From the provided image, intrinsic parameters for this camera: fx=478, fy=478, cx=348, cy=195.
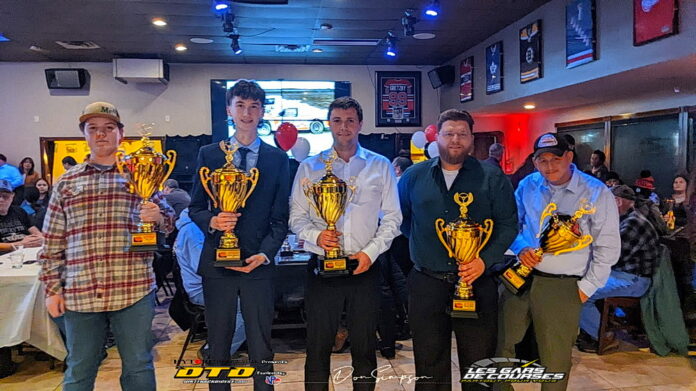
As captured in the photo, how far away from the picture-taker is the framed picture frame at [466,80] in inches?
305

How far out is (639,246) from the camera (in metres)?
3.47

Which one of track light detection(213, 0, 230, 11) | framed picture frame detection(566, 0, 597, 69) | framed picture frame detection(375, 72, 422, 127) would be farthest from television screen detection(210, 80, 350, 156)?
framed picture frame detection(566, 0, 597, 69)

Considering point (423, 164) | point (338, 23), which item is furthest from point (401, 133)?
point (423, 164)

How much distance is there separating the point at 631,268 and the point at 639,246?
17cm

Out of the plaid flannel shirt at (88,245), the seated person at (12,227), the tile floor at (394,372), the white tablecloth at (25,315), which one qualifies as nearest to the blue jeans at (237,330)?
the tile floor at (394,372)

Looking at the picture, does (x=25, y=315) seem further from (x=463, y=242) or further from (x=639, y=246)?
(x=639, y=246)

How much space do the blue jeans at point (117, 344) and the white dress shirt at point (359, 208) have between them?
76 centimetres

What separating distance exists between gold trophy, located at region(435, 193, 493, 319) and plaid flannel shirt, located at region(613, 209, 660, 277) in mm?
2015

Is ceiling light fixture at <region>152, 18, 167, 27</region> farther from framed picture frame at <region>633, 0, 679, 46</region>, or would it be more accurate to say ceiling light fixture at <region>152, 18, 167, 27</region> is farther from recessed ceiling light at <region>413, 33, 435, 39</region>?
framed picture frame at <region>633, 0, 679, 46</region>

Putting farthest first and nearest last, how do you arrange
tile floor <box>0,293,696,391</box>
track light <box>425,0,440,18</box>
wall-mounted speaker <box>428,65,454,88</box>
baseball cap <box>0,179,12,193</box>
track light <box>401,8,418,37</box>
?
1. wall-mounted speaker <box>428,65,454,88</box>
2. track light <box>401,8,418,37</box>
3. track light <box>425,0,440,18</box>
4. baseball cap <box>0,179,12,193</box>
5. tile floor <box>0,293,696,391</box>

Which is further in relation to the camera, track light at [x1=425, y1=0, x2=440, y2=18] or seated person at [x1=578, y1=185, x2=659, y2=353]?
track light at [x1=425, y1=0, x2=440, y2=18]

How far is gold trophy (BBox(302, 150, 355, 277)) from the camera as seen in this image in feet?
6.84

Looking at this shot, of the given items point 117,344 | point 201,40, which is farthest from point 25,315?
point 201,40

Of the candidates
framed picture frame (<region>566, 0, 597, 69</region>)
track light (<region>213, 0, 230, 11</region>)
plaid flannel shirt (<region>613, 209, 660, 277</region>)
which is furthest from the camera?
track light (<region>213, 0, 230, 11</region>)
